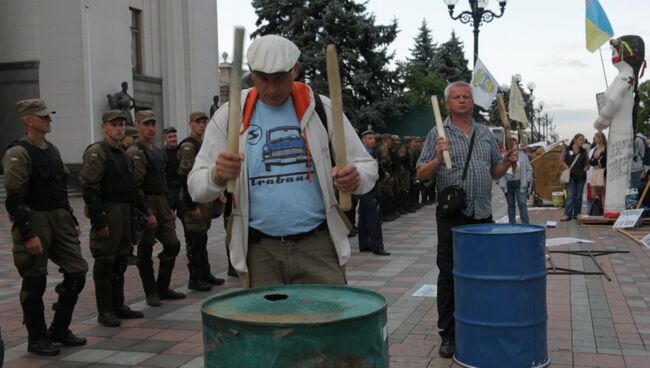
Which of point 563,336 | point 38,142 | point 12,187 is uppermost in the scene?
point 38,142

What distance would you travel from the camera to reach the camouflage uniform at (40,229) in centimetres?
514

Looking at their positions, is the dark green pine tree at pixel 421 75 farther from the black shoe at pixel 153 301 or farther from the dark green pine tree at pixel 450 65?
the black shoe at pixel 153 301

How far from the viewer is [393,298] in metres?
7.08

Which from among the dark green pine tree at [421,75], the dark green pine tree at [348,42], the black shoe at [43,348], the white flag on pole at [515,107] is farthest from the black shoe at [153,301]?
the dark green pine tree at [421,75]

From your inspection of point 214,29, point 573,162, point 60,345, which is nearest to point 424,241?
point 573,162

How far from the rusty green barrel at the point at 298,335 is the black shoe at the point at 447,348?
2.73m

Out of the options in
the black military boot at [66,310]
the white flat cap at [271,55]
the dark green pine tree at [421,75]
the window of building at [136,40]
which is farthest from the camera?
the dark green pine tree at [421,75]

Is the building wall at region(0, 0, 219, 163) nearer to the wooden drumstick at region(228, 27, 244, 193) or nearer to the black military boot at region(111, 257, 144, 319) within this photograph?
the black military boot at region(111, 257, 144, 319)

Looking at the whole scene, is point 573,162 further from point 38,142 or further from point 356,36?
point 356,36

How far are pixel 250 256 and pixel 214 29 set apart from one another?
2828cm

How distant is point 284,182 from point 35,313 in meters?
3.13

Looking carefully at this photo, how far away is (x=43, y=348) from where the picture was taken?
5289mm

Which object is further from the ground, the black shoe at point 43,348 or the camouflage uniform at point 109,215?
the camouflage uniform at point 109,215

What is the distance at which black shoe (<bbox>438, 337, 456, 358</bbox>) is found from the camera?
16.3ft
